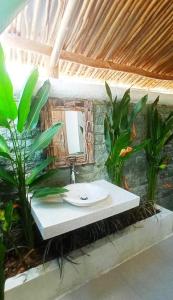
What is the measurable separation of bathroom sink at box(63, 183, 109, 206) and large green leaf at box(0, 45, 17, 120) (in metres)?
0.68

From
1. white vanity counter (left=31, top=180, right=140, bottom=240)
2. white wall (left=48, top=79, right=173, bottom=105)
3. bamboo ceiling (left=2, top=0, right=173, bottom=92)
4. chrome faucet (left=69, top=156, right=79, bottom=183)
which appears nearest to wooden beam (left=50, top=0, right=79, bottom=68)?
bamboo ceiling (left=2, top=0, right=173, bottom=92)

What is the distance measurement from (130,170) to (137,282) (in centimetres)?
114

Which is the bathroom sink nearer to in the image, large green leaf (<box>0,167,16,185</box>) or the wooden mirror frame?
the wooden mirror frame

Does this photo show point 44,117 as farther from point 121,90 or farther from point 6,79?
point 121,90

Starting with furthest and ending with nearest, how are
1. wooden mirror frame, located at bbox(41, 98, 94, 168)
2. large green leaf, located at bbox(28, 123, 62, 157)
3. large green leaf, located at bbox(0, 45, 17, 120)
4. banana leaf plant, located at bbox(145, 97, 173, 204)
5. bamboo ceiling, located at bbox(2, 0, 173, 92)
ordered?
banana leaf plant, located at bbox(145, 97, 173, 204) < wooden mirror frame, located at bbox(41, 98, 94, 168) < bamboo ceiling, located at bbox(2, 0, 173, 92) < large green leaf, located at bbox(28, 123, 62, 157) < large green leaf, located at bbox(0, 45, 17, 120)

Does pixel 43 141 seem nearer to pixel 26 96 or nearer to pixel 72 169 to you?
pixel 26 96

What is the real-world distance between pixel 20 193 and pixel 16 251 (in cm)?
43

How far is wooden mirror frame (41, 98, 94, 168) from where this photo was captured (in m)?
1.60

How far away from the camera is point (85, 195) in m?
1.48

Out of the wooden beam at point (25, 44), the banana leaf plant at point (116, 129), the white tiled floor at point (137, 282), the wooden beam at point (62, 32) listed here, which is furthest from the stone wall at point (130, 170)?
the white tiled floor at point (137, 282)

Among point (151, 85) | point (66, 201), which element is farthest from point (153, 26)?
point (66, 201)

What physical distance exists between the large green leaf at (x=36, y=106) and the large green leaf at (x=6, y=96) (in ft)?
0.46

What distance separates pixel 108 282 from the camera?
1.43 meters

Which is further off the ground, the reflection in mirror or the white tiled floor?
the reflection in mirror
